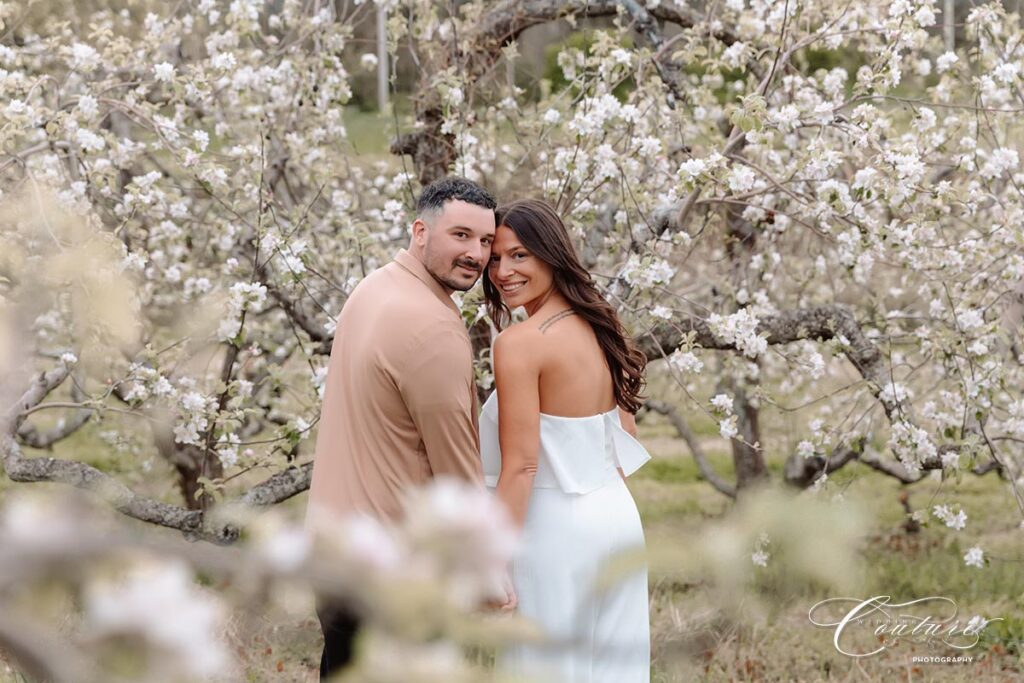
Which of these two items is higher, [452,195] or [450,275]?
[452,195]

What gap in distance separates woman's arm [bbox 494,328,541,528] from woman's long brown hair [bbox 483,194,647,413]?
0.23 meters

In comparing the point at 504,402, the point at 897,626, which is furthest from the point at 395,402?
the point at 897,626

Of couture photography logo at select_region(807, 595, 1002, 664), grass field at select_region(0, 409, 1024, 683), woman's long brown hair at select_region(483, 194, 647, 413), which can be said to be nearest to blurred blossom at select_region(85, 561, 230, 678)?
grass field at select_region(0, 409, 1024, 683)

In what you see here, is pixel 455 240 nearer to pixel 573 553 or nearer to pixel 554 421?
pixel 554 421

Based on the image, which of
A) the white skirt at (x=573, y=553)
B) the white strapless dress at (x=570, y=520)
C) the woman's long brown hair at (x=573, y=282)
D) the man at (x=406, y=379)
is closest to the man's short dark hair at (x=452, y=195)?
the man at (x=406, y=379)

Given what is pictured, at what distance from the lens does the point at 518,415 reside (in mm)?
3082

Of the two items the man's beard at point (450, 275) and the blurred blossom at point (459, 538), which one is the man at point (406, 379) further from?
the blurred blossom at point (459, 538)

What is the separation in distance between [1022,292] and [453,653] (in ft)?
15.1

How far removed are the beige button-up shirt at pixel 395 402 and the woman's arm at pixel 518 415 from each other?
0.37ft

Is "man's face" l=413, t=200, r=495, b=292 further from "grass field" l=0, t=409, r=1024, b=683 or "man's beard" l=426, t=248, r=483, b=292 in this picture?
"grass field" l=0, t=409, r=1024, b=683

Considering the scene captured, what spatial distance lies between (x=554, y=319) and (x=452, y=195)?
1.55ft

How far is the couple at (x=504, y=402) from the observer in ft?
9.44

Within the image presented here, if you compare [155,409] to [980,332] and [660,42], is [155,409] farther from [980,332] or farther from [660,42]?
[980,332]

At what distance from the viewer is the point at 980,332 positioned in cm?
457
